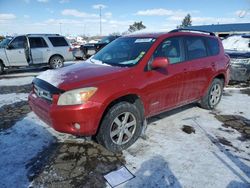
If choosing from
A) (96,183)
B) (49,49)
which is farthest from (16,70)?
(96,183)

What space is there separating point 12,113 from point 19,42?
6.96 meters

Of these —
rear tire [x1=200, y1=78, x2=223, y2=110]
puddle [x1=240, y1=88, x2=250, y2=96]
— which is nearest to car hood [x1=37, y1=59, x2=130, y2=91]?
rear tire [x1=200, y1=78, x2=223, y2=110]

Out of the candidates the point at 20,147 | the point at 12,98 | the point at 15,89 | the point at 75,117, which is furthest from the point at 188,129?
the point at 15,89

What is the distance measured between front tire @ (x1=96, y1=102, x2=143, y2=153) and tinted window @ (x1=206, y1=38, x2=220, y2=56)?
2.64m

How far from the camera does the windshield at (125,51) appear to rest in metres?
4.07

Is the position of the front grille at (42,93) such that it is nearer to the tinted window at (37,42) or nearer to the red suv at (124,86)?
the red suv at (124,86)

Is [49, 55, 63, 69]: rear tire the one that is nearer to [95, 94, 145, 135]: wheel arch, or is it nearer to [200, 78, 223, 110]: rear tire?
[200, 78, 223, 110]: rear tire

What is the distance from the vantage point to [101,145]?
388 centimetres

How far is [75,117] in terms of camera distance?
10.6 ft

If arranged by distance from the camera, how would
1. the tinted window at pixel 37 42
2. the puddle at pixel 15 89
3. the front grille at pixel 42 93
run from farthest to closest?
the tinted window at pixel 37 42 → the puddle at pixel 15 89 → the front grille at pixel 42 93

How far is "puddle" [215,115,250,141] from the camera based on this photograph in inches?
176

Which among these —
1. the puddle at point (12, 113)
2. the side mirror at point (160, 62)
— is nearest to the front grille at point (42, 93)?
the puddle at point (12, 113)

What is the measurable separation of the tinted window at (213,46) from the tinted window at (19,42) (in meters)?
8.90

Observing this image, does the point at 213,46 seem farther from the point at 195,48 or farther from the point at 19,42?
the point at 19,42
